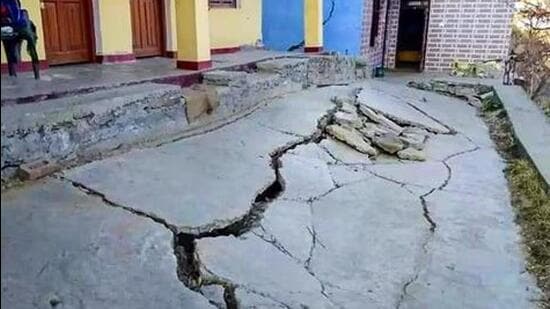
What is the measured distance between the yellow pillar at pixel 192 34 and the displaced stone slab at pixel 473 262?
2810mm

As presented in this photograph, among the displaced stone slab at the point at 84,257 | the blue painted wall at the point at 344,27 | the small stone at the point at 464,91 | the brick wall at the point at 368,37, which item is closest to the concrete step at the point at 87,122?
the displaced stone slab at the point at 84,257

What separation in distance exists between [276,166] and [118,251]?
1795 mm

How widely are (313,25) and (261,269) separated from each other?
625 centimetres

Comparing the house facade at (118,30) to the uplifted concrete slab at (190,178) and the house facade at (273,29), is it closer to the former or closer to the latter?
the house facade at (273,29)

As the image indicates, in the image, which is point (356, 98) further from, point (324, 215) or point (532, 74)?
point (532, 74)

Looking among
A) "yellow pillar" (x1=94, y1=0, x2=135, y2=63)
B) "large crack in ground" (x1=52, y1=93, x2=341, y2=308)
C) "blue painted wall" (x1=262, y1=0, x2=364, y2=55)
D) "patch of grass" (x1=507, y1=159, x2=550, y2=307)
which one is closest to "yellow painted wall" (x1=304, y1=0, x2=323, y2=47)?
"blue painted wall" (x1=262, y1=0, x2=364, y2=55)

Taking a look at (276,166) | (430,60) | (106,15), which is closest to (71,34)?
(106,15)

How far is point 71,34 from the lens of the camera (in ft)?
18.8

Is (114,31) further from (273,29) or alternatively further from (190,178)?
(273,29)

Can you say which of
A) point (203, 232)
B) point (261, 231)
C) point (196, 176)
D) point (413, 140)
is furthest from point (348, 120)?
point (203, 232)

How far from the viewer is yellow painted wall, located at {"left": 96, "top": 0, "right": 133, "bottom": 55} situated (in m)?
5.90

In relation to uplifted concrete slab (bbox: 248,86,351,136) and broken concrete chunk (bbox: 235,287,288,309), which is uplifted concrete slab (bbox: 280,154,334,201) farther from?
broken concrete chunk (bbox: 235,287,288,309)

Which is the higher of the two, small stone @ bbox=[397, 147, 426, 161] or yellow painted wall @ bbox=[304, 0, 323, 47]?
yellow painted wall @ bbox=[304, 0, 323, 47]

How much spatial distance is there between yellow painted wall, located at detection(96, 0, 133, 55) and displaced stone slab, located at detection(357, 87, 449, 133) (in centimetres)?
293
